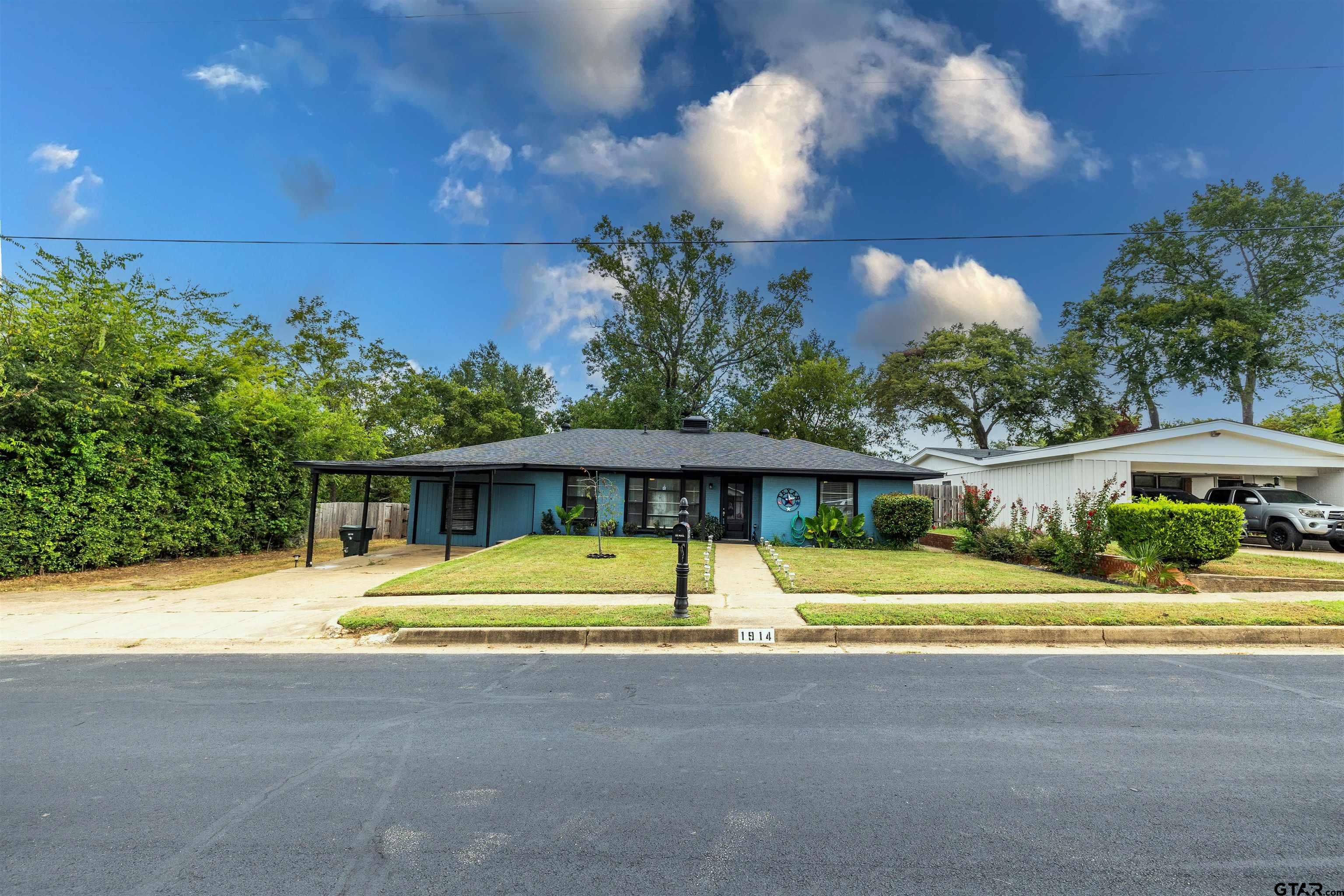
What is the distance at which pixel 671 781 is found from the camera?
11.3 ft

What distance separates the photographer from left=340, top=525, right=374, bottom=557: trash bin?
629 inches

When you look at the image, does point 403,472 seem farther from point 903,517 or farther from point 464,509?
point 903,517

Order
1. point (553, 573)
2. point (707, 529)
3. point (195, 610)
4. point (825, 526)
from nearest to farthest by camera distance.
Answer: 1. point (195, 610)
2. point (553, 573)
3. point (825, 526)
4. point (707, 529)

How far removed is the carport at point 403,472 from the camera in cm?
1421

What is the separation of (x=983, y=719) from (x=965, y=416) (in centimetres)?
3816

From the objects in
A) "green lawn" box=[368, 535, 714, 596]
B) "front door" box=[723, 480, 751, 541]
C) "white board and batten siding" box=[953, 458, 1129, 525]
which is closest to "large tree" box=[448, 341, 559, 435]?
"front door" box=[723, 480, 751, 541]

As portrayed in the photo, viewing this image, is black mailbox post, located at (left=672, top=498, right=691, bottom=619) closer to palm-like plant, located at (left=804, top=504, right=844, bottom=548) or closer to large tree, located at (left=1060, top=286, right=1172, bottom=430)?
palm-like plant, located at (left=804, top=504, right=844, bottom=548)

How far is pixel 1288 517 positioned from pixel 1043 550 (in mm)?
8938

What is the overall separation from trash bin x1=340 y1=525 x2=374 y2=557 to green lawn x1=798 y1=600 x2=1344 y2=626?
41.8 ft

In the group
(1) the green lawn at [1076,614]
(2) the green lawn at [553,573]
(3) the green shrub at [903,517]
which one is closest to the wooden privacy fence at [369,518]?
(2) the green lawn at [553,573]

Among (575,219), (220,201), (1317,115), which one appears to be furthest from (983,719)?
(1317,115)

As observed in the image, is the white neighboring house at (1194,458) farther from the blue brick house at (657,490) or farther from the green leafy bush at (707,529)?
the green leafy bush at (707,529)

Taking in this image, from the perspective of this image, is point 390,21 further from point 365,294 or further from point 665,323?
point 665,323

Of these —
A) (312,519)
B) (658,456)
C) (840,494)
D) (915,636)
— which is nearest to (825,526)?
(840,494)
